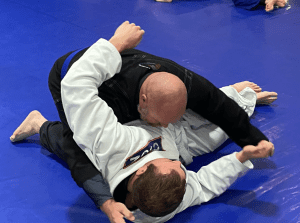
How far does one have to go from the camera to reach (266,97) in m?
1.77

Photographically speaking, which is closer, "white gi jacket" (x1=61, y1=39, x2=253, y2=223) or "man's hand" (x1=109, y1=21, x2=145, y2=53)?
"white gi jacket" (x1=61, y1=39, x2=253, y2=223)

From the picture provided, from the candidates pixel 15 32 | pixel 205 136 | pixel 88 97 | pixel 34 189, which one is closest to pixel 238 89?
pixel 205 136

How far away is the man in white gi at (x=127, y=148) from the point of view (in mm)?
1089

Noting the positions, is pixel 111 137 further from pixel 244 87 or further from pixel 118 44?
pixel 244 87

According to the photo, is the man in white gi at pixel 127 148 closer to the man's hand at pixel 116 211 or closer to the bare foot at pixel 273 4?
the man's hand at pixel 116 211

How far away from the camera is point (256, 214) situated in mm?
1274

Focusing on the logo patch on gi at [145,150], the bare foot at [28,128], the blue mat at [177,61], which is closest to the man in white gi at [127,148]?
the logo patch on gi at [145,150]

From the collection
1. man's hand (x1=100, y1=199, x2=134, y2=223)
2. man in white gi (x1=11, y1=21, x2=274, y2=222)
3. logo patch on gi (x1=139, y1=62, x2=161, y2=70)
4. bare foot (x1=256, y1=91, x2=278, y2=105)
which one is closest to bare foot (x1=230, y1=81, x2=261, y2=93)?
bare foot (x1=256, y1=91, x2=278, y2=105)

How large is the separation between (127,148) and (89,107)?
204 mm

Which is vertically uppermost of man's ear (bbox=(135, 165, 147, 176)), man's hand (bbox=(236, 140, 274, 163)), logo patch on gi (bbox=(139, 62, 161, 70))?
logo patch on gi (bbox=(139, 62, 161, 70))

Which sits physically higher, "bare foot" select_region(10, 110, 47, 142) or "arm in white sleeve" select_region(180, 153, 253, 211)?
"bare foot" select_region(10, 110, 47, 142)

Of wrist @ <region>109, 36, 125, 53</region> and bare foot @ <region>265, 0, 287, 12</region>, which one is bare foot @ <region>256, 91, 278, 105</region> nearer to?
wrist @ <region>109, 36, 125, 53</region>

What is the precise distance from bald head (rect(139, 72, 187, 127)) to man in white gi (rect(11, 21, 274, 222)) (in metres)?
0.12

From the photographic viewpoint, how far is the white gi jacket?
1.09m
